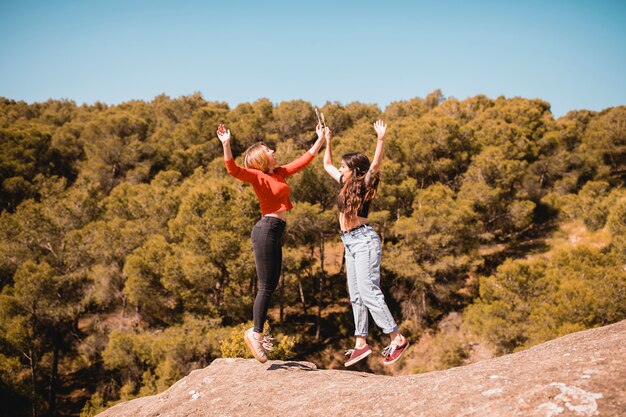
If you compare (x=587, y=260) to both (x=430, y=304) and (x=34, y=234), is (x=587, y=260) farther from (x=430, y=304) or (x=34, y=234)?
(x=34, y=234)

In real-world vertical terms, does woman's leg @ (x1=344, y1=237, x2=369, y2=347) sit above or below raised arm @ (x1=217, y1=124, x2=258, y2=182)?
below

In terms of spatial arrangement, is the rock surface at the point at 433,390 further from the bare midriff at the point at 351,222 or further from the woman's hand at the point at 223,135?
the woman's hand at the point at 223,135

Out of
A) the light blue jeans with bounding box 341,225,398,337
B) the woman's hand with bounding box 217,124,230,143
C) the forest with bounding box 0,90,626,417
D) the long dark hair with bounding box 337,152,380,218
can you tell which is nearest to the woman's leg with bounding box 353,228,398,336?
the light blue jeans with bounding box 341,225,398,337

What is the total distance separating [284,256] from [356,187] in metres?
14.6

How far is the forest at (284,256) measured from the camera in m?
15.4

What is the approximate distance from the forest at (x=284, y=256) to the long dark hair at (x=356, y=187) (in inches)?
399

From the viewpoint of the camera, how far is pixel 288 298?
19219 millimetres

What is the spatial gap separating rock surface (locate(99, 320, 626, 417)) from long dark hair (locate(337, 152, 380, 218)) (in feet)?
5.62

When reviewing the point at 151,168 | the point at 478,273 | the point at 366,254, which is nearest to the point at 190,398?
the point at 366,254

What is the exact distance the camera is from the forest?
15375mm

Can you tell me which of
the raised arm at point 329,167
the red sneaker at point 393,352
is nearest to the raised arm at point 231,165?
the raised arm at point 329,167

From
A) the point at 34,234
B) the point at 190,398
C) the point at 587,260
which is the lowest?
the point at 587,260

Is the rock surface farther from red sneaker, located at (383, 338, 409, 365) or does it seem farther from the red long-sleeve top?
the red long-sleeve top

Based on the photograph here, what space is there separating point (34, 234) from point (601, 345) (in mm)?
22726
